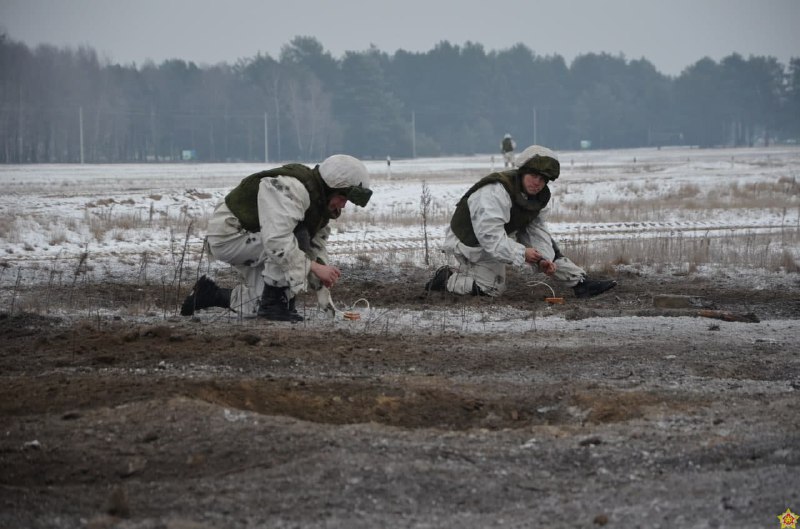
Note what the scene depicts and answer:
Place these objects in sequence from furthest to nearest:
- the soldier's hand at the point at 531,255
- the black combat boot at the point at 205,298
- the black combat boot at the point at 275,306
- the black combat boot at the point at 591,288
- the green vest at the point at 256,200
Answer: the black combat boot at the point at 591,288 < the soldier's hand at the point at 531,255 < the black combat boot at the point at 205,298 < the black combat boot at the point at 275,306 < the green vest at the point at 256,200

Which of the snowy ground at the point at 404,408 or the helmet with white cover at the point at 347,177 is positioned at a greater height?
the helmet with white cover at the point at 347,177

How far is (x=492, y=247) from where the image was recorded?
10.5 metres

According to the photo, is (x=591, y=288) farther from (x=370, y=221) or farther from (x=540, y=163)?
(x=370, y=221)

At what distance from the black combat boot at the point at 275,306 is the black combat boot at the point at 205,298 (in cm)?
49

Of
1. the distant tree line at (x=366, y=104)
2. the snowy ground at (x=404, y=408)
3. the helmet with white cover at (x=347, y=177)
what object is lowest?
the snowy ground at (x=404, y=408)

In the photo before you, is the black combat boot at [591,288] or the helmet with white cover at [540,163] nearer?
the helmet with white cover at [540,163]

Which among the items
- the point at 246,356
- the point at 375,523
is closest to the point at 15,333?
the point at 246,356

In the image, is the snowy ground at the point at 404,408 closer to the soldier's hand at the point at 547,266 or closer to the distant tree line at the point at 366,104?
the soldier's hand at the point at 547,266

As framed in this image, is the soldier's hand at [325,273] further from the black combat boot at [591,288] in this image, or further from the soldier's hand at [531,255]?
the black combat boot at [591,288]

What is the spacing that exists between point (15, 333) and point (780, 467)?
5.81m

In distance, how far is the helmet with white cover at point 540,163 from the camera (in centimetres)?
1047

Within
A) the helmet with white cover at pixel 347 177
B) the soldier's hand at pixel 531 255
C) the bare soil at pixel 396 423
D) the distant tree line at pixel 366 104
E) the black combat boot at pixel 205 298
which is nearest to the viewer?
the bare soil at pixel 396 423

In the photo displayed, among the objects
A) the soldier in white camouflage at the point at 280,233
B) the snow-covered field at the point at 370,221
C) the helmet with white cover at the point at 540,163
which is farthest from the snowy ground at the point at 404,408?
the snow-covered field at the point at 370,221

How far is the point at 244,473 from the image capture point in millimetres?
5031
